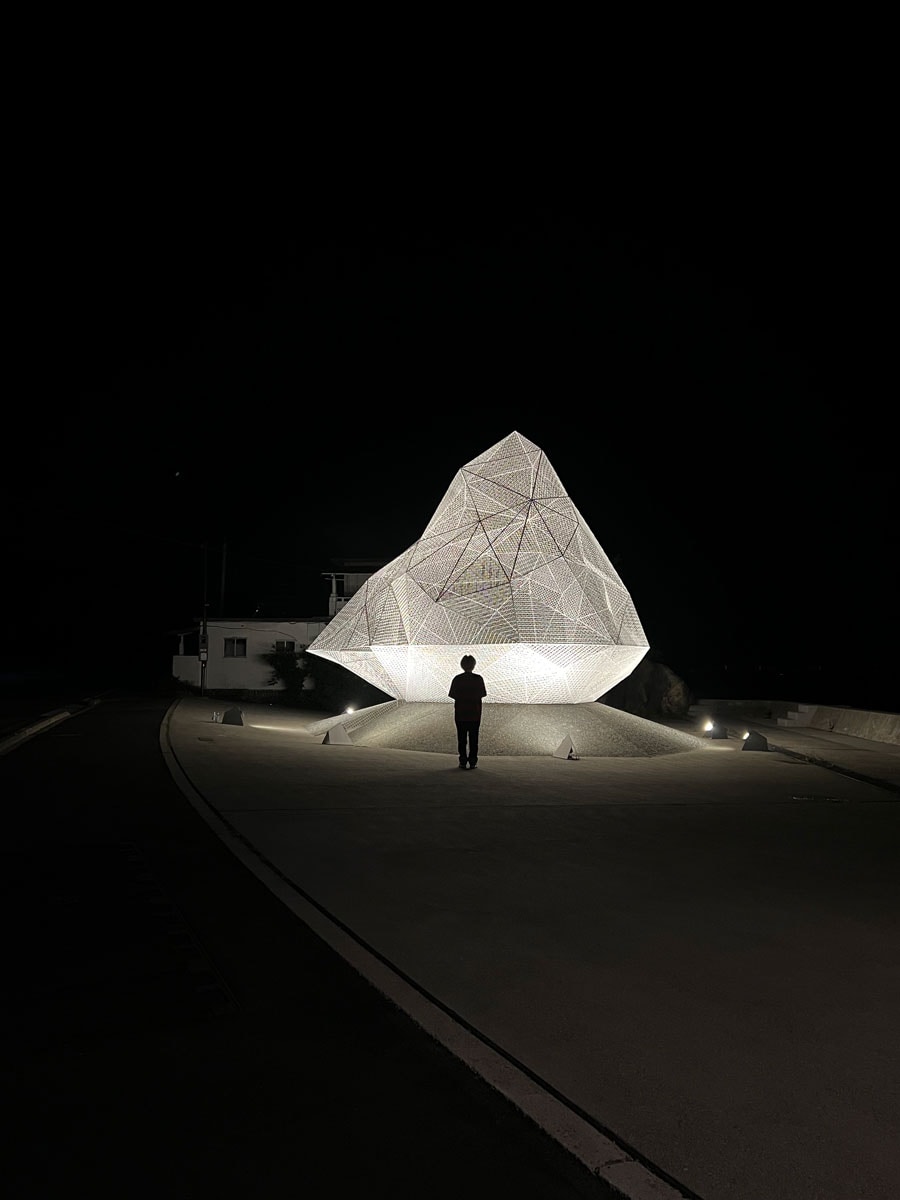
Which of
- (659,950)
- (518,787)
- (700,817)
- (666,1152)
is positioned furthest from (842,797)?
(666,1152)

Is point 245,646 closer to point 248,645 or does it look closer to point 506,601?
point 248,645

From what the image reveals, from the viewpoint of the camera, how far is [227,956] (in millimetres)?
5254

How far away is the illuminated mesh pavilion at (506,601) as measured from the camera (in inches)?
777

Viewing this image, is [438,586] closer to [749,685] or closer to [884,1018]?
[884,1018]

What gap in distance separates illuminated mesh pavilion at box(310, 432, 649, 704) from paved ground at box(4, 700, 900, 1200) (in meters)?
7.30

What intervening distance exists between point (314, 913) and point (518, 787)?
708cm

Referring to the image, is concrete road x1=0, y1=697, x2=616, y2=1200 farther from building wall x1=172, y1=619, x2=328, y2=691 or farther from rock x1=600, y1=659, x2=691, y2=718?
building wall x1=172, y1=619, x2=328, y2=691

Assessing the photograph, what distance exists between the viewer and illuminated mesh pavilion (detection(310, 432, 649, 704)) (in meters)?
19.7

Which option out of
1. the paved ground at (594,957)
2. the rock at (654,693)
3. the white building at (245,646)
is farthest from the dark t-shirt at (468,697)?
the white building at (245,646)

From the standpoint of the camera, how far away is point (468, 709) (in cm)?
1485

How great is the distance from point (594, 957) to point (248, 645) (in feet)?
141

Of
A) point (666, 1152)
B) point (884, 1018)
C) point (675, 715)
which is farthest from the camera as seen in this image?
point (675, 715)

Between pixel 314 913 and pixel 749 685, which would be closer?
pixel 314 913

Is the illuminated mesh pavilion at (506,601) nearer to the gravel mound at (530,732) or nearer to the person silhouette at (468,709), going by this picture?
the gravel mound at (530,732)
